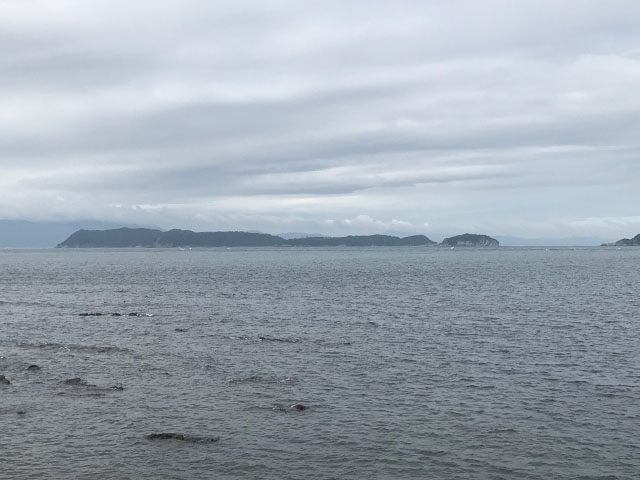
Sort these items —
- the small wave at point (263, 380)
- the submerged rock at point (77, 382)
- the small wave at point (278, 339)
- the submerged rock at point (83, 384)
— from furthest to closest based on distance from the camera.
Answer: the small wave at point (278, 339) → the small wave at point (263, 380) → the submerged rock at point (77, 382) → the submerged rock at point (83, 384)

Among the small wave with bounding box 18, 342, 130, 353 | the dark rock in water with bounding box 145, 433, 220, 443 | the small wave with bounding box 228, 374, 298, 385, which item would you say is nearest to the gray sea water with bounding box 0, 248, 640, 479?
the small wave with bounding box 18, 342, 130, 353

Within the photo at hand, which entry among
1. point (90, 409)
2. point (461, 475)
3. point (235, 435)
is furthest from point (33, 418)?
point (461, 475)

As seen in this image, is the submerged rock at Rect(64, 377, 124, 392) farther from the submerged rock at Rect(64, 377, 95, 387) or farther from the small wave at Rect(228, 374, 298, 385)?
the small wave at Rect(228, 374, 298, 385)

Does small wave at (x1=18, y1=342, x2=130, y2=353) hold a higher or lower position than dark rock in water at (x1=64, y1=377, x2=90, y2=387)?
higher

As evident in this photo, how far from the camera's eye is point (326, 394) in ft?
162

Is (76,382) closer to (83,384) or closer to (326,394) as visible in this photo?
(83,384)

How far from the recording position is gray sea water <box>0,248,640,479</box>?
36.3 metres

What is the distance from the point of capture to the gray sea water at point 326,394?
36.3 m

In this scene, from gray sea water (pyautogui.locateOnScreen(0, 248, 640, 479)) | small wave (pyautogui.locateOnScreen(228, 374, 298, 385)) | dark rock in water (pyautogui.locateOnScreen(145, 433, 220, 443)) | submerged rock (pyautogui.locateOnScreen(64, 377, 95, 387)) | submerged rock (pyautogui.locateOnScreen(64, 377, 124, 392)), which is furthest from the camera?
small wave (pyautogui.locateOnScreen(228, 374, 298, 385))

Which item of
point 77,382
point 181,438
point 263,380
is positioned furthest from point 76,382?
point 181,438

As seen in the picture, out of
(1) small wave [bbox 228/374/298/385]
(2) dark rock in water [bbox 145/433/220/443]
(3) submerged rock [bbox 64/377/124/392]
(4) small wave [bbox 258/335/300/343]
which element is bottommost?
(2) dark rock in water [bbox 145/433/220/443]

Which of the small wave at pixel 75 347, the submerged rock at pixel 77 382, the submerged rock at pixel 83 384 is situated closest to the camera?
the submerged rock at pixel 83 384

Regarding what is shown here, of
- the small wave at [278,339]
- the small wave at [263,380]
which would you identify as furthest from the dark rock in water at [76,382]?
the small wave at [278,339]

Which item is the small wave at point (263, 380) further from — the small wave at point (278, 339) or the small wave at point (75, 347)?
the small wave at point (75, 347)
